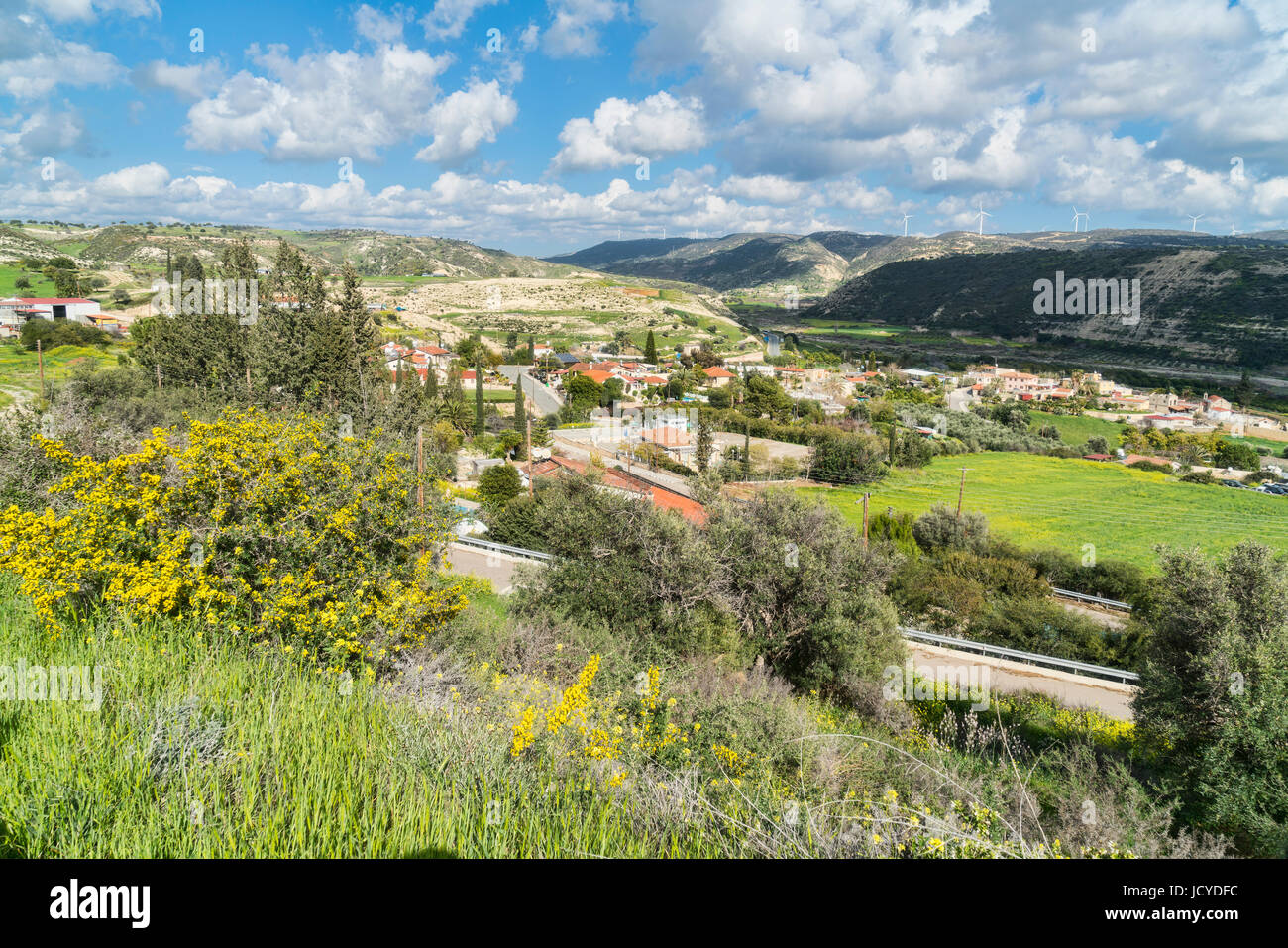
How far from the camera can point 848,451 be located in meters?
49.4

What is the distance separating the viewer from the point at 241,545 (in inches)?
269

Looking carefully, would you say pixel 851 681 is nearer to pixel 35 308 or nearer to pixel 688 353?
pixel 35 308

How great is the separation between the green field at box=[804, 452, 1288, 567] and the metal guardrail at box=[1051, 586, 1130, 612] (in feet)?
19.5

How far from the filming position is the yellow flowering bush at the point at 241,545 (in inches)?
228

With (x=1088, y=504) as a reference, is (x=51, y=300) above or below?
above

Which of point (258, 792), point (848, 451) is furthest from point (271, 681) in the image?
point (848, 451)

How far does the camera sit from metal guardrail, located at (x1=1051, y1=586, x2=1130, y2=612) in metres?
25.4

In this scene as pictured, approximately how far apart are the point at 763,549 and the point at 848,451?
120 ft
